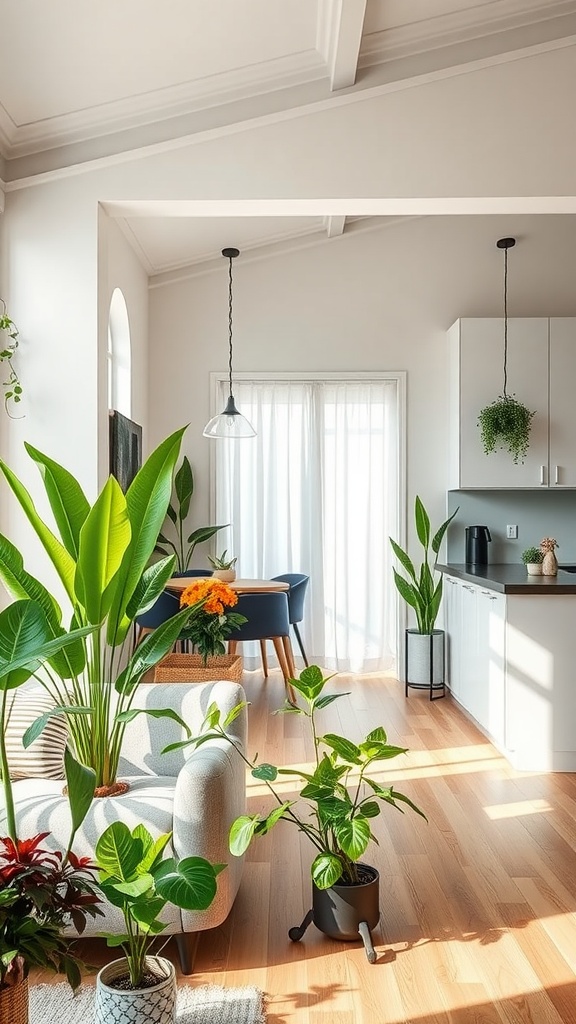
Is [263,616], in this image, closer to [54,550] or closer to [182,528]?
[182,528]

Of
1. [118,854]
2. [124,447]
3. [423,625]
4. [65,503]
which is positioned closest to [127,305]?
[124,447]

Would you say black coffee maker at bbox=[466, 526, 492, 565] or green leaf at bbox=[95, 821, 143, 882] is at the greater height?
black coffee maker at bbox=[466, 526, 492, 565]

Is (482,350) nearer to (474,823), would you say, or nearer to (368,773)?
(368,773)

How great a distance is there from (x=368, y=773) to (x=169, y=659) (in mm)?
1164

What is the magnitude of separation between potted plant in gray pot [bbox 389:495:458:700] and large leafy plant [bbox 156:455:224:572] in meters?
1.37

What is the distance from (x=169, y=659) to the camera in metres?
4.54

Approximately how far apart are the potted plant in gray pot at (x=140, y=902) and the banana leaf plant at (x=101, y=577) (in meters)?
0.56

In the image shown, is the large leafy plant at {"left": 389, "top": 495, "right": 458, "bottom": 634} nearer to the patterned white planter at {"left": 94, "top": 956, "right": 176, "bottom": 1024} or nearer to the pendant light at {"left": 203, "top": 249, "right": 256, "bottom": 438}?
the pendant light at {"left": 203, "top": 249, "right": 256, "bottom": 438}

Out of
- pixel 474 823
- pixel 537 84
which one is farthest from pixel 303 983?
pixel 537 84

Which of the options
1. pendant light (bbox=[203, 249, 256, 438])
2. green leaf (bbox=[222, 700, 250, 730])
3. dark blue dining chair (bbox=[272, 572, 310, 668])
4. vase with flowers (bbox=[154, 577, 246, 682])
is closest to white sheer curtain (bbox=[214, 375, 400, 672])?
dark blue dining chair (bbox=[272, 572, 310, 668])

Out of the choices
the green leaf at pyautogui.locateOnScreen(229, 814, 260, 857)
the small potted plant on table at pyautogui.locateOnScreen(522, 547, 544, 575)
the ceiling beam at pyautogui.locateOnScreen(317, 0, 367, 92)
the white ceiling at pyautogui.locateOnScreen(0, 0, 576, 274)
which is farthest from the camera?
the small potted plant on table at pyautogui.locateOnScreen(522, 547, 544, 575)

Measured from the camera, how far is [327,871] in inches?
92.4

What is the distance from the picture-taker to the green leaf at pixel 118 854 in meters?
1.89

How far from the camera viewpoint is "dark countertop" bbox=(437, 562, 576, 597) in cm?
420
